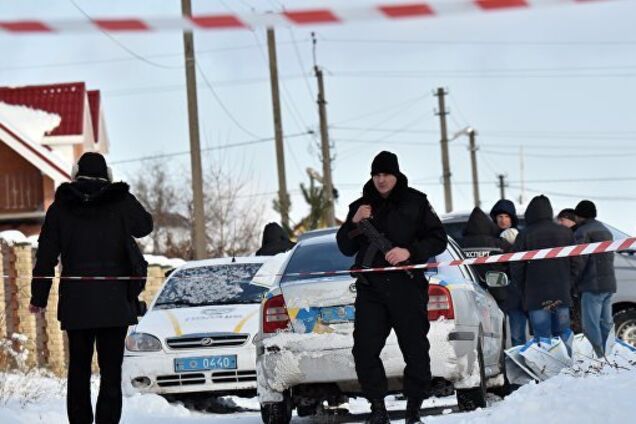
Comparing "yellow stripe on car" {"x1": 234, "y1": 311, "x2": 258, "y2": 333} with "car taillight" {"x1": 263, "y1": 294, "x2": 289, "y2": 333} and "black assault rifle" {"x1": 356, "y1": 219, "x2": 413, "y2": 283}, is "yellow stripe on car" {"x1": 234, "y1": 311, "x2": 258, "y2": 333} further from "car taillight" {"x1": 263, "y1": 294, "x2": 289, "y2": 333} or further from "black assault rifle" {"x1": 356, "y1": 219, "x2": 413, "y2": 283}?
"black assault rifle" {"x1": 356, "y1": 219, "x2": 413, "y2": 283}

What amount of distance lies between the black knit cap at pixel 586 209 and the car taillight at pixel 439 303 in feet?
17.3

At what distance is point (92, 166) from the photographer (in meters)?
9.82

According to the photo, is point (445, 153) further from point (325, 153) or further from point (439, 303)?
point (439, 303)

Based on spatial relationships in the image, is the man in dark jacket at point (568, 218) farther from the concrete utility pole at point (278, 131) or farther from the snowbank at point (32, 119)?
the snowbank at point (32, 119)

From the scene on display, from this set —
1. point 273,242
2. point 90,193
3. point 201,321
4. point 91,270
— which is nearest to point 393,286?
point 91,270

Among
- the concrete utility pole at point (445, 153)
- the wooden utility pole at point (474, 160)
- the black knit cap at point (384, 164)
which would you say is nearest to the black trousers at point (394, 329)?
the black knit cap at point (384, 164)

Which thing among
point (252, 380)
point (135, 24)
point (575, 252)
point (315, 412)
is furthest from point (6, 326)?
point (135, 24)

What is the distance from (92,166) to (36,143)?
30.4 metres

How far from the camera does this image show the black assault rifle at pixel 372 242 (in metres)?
9.80

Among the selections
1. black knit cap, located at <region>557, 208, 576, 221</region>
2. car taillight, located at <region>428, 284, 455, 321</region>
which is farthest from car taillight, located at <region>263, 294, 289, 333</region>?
black knit cap, located at <region>557, 208, 576, 221</region>

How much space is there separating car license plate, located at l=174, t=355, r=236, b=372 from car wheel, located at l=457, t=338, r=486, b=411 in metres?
3.15

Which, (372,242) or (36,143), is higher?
(36,143)

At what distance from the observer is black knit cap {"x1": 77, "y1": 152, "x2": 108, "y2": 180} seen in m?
9.80

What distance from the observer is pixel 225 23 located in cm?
612
